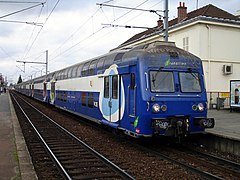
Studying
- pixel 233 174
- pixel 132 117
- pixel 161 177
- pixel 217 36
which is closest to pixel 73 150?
pixel 132 117

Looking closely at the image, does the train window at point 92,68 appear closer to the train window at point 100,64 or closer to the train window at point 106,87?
the train window at point 100,64

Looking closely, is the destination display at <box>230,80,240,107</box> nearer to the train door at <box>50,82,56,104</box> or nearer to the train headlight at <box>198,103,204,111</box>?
the train headlight at <box>198,103,204,111</box>

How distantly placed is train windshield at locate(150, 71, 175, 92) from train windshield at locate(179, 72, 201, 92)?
1.18 ft

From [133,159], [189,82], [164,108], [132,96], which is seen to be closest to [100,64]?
[132,96]

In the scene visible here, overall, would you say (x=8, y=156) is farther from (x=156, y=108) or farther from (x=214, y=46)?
(x=214, y=46)

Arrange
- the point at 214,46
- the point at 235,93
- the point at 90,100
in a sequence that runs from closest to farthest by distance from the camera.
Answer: the point at 90,100 → the point at 235,93 → the point at 214,46

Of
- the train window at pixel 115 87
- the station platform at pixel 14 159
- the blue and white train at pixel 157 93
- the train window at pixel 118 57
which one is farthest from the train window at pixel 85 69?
the station platform at pixel 14 159

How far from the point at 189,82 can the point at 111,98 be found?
9.15 ft

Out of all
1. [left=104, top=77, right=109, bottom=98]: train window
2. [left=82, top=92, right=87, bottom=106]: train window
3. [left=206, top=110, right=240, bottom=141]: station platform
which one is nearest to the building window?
[left=206, top=110, right=240, bottom=141]: station platform

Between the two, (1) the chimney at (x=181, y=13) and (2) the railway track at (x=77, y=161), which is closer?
(2) the railway track at (x=77, y=161)

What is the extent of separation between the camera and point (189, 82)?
32.0 feet

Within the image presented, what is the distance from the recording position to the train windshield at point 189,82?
9.59m

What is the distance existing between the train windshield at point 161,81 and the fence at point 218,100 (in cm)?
1412

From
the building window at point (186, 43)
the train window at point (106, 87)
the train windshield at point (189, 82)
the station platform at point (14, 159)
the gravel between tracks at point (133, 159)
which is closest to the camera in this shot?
the station platform at point (14, 159)
